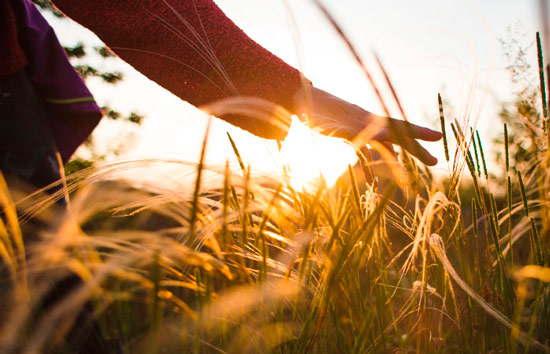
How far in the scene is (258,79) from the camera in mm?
1039

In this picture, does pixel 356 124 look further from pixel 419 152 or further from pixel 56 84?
pixel 56 84

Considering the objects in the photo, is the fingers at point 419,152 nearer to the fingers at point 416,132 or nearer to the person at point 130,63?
the fingers at point 416,132

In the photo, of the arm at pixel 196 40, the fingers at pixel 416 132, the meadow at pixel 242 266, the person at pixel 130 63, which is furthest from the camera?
the arm at pixel 196 40

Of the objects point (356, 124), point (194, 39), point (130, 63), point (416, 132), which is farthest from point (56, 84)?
point (416, 132)

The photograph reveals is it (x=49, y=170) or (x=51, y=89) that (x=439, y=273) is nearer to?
(x=49, y=170)

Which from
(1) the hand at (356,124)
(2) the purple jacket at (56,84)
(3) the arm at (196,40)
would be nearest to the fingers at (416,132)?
(1) the hand at (356,124)

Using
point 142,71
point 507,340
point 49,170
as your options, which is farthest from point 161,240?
point 142,71

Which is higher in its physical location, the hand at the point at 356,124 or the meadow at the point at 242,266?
the hand at the point at 356,124

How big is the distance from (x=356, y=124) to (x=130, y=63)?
72 centimetres

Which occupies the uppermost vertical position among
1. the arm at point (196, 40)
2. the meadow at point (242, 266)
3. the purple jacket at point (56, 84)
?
the arm at point (196, 40)

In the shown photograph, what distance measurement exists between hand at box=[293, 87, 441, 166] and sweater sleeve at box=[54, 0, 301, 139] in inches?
3.6

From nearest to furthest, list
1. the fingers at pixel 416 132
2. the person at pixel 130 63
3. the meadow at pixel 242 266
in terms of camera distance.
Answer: the meadow at pixel 242 266
the fingers at pixel 416 132
the person at pixel 130 63

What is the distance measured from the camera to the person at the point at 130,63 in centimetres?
91

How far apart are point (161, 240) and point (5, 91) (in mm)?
754
